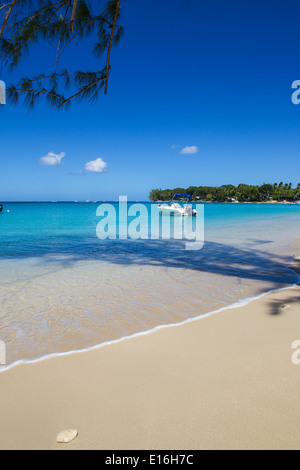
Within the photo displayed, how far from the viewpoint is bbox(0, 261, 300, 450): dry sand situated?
73.2 inches

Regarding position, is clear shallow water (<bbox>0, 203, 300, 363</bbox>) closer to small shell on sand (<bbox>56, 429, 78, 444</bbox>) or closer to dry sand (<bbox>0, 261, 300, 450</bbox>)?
dry sand (<bbox>0, 261, 300, 450</bbox>)

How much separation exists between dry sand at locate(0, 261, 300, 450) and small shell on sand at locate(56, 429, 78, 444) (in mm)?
33

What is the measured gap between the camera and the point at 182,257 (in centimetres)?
916

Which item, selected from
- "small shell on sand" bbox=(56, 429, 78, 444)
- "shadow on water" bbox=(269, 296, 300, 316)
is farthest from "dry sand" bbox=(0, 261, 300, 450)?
"shadow on water" bbox=(269, 296, 300, 316)

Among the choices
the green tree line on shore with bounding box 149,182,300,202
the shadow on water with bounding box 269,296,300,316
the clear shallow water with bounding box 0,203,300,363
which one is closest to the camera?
the clear shallow water with bounding box 0,203,300,363

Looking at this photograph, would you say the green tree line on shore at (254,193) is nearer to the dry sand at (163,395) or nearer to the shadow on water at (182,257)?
the shadow on water at (182,257)

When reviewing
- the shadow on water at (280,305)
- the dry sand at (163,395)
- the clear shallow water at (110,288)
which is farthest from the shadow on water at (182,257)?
the dry sand at (163,395)

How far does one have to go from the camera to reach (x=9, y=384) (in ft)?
8.09

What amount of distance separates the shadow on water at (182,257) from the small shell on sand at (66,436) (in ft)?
16.7

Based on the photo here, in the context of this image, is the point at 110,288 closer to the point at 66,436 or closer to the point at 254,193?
the point at 66,436

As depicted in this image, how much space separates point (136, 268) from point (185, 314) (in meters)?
3.48

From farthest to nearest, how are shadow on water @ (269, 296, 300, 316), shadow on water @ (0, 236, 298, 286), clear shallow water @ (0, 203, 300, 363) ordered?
shadow on water @ (0, 236, 298, 286), shadow on water @ (269, 296, 300, 316), clear shallow water @ (0, 203, 300, 363)

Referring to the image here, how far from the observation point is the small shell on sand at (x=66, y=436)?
1819 mm

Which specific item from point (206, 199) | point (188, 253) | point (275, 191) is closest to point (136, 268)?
point (188, 253)
